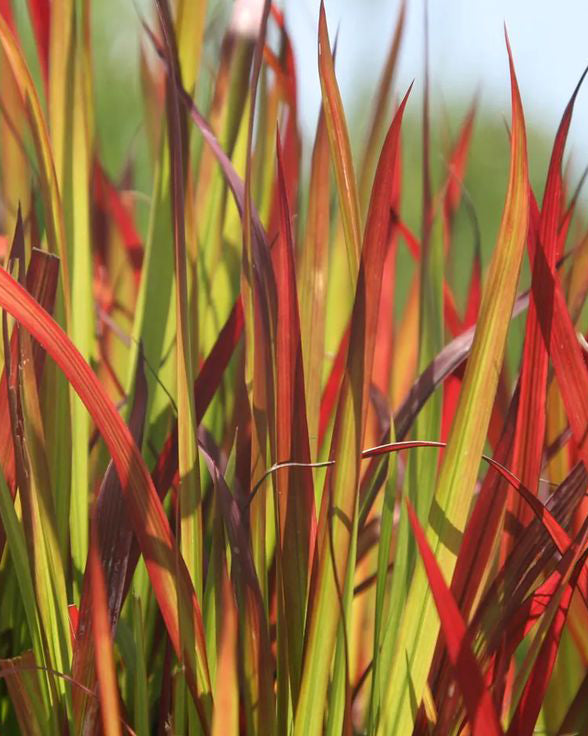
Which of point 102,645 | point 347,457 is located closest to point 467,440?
point 347,457

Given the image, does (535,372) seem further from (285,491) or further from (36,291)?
(36,291)

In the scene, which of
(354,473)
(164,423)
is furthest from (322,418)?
(354,473)

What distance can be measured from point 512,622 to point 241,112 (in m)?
0.33

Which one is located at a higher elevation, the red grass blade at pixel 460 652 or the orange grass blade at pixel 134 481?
the orange grass blade at pixel 134 481

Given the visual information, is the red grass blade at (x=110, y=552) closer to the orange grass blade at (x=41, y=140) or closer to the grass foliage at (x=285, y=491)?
the grass foliage at (x=285, y=491)

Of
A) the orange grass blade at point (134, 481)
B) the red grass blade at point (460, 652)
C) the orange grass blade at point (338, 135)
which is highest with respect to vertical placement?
the orange grass blade at point (338, 135)

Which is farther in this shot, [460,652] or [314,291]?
[314,291]

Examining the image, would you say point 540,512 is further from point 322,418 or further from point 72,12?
point 72,12

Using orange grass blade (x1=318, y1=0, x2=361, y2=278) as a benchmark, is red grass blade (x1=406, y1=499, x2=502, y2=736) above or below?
below

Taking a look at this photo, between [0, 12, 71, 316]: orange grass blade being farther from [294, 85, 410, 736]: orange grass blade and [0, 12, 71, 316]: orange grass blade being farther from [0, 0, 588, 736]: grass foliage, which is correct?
[294, 85, 410, 736]: orange grass blade

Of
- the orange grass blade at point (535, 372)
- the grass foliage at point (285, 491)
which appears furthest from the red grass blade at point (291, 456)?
the orange grass blade at point (535, 372)

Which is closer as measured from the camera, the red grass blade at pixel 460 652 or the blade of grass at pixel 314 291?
the red grass blade at pixel 460 652

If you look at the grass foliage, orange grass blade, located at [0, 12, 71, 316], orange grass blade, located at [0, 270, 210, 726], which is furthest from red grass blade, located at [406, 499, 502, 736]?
orange grass blade, located at [0, 12, 71, 316]

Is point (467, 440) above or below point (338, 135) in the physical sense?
below
